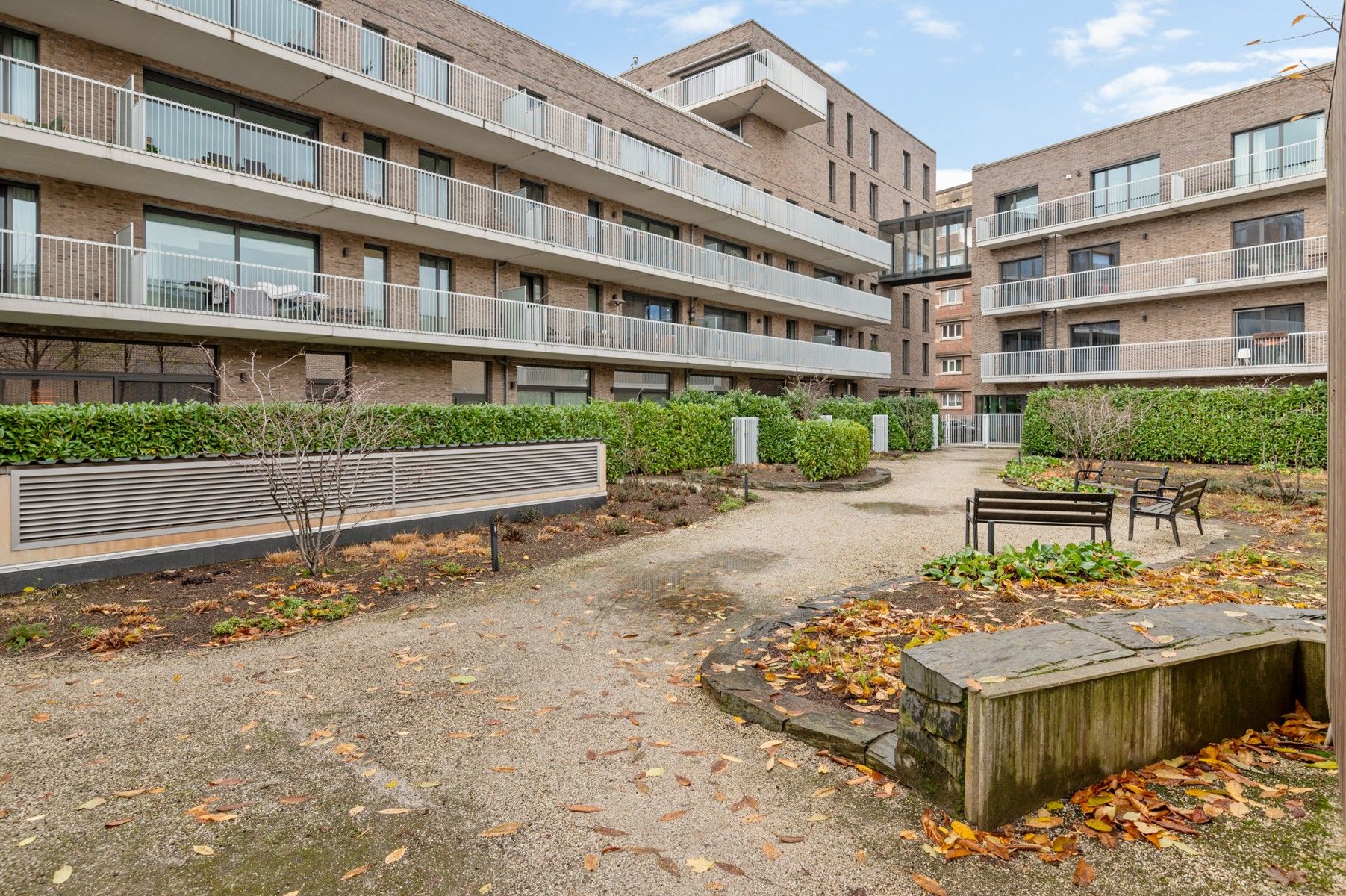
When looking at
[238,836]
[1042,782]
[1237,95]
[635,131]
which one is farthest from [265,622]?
[1237,95]

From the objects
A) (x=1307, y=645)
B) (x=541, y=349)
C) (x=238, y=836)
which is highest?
(x=541, y=349)

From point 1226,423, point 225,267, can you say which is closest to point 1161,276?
point 1226,423

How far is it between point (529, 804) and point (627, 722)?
3.26 feet

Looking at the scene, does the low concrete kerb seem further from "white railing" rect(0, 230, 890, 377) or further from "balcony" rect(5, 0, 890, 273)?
"balcony" rect(5, 0, 890, 273)

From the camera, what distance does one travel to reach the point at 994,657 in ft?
10.8

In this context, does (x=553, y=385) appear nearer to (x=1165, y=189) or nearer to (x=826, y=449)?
(x=826, y=449)

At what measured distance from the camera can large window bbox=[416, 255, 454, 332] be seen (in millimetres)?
18469

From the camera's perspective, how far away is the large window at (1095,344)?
2838cm

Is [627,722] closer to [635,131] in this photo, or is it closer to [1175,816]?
[1175,816]

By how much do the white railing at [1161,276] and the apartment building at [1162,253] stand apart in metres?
0.05

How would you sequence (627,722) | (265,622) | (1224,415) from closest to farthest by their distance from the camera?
(627,722) < (265,622) < (1224,415)

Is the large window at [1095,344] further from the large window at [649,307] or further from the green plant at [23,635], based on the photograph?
the green plant at [23,635]

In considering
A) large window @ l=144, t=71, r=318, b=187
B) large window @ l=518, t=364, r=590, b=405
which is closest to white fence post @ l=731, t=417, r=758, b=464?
large window @ l=518, t=364, r=590, b=405

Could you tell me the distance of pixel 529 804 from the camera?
130 inches
